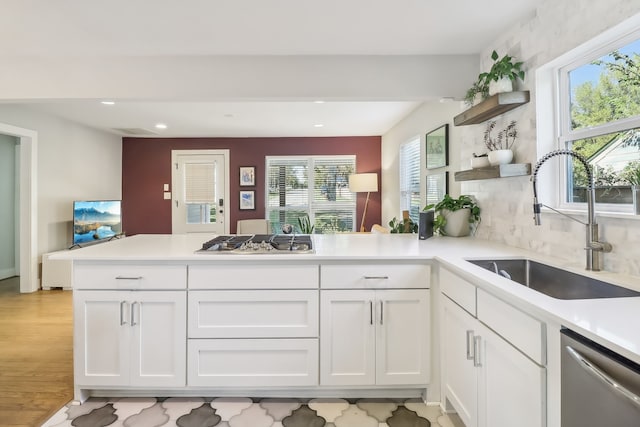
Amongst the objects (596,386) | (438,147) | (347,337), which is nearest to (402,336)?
(347,337)

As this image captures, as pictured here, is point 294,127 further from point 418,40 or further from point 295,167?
point 418,40

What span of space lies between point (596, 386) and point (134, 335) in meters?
1.98

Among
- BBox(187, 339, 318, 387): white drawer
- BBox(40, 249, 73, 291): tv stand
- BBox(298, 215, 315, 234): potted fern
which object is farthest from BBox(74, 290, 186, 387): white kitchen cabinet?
BBox(298, 215, 315, 234): potted fern

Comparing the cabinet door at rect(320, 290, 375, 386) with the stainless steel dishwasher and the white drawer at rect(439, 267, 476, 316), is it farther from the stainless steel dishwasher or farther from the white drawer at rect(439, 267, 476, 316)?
the stainless steel dishwasher

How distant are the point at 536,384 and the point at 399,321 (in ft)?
2.89

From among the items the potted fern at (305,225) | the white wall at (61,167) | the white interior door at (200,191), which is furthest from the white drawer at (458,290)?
the white interior door at (200,191)

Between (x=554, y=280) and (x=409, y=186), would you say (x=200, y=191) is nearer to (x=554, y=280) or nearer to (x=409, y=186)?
(x=409, y=186)

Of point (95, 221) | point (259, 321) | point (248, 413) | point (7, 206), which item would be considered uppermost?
point (7, 206)

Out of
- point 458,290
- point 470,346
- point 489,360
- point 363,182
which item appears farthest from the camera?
point 363,182

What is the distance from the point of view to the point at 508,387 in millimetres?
1200

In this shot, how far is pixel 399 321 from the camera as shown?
1.89 metres

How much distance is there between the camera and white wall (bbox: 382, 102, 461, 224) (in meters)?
3.02

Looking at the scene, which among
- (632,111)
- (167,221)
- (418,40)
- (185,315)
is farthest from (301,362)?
(167,221)

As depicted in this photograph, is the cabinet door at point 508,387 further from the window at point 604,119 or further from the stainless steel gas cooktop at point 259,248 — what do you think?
the stainless steel gas cooktop at point 259,248
